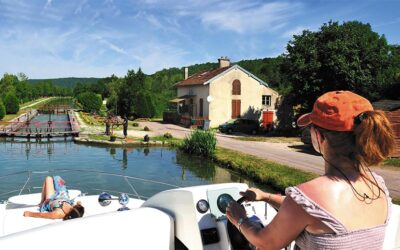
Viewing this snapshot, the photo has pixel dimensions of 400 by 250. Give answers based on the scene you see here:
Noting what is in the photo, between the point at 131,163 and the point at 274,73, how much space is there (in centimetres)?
6370

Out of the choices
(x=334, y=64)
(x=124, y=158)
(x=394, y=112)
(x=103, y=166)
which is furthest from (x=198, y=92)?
(x=394, y=112)

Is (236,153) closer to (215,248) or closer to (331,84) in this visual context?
(331,84)

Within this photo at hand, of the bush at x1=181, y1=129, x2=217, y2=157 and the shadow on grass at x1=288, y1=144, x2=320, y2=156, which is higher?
the bush at x1=181, y1=129, x2=217, y2=157

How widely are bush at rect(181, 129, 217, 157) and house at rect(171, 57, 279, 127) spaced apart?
1137 centimetres

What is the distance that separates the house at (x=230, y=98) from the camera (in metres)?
34.4

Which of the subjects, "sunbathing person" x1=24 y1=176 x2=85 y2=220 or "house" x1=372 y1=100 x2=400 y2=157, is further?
"house" x1=372 y1=100 x2=400 y2=157

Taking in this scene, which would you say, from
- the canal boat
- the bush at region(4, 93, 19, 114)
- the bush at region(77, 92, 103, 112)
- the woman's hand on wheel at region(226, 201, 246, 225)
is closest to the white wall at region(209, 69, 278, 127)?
the bush at region(77, 92, 103, 112)

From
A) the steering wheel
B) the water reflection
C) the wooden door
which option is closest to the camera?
the steering wheel

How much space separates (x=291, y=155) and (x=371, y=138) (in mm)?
18560

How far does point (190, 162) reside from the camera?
19656 millimetres

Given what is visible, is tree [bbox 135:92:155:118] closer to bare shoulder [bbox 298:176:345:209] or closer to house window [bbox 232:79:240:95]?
house window [bbox 232:79:240:95]

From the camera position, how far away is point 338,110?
1915 mm

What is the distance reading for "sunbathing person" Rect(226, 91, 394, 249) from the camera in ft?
5.89

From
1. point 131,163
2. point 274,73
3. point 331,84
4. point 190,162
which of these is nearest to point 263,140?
point 331,84
